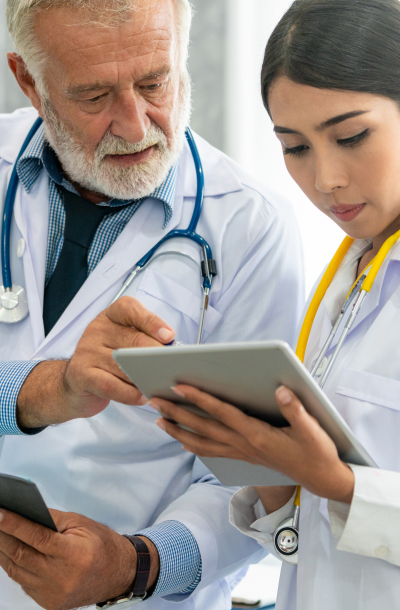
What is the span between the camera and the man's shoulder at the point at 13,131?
58.8 inches

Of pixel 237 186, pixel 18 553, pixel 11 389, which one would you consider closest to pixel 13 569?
pixel 18 553

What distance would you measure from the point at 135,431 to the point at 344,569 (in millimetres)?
518

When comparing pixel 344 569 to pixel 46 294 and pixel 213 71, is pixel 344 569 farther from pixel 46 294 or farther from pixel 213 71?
pixel 213 71

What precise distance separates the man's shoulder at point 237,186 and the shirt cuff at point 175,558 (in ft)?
2.27

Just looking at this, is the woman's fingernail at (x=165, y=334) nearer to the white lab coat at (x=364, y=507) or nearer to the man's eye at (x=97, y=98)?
the white lab coat at (x=364, y=507)

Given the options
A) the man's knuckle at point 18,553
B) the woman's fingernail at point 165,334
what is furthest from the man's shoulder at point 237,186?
the man's knuckle at point 18,553

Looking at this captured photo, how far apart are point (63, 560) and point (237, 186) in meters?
0.85

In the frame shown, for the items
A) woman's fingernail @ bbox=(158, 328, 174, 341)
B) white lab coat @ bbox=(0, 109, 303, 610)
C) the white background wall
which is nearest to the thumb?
woman's fingernail @ bbox=(158, 328, 174, 341)

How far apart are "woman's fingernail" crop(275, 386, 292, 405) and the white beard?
0.77 metres

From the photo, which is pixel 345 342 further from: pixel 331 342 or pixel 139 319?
pixel 139 319

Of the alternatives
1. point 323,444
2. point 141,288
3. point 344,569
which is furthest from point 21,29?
point 344,569

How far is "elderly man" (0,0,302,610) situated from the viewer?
114cm

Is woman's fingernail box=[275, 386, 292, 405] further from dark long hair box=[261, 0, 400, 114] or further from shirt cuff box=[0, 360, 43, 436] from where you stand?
shirt cuff box=[0, 360, 43, 436]

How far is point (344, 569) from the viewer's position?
0.84 metres
